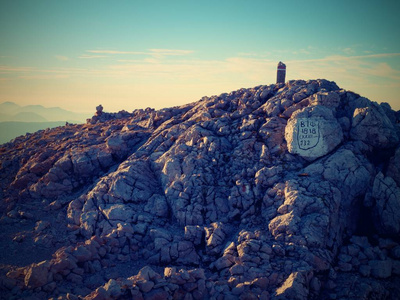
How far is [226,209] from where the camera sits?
23531 millimetres

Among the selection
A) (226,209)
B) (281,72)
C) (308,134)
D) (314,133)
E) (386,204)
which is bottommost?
(226,209)

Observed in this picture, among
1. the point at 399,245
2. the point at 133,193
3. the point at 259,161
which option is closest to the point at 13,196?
the point at 133,193

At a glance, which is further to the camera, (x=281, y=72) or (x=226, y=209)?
(x=281, y=72)

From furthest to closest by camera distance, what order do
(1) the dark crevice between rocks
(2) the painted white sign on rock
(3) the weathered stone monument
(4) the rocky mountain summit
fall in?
(2) the painted white sign on rock
(3) the weathered stone monument
(1) the dark crevice between rocks
(4) the rocky mountain summit

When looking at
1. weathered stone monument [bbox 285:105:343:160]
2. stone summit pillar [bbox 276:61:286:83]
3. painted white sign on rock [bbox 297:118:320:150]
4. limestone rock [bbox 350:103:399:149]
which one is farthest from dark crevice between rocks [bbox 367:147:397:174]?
stone summit pillar [bbox 276:61:286:83]

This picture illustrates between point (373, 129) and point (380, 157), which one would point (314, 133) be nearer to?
point (373, 129)

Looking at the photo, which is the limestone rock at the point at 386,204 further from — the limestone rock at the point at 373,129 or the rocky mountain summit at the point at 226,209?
the limestone rock at the point at 373,129

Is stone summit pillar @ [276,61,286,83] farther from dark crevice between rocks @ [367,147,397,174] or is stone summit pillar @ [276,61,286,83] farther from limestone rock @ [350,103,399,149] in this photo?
dark crevice between rocks @ [367,147,397,174]

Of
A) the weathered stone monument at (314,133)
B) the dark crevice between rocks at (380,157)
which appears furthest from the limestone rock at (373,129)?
the weathered stone monument at (314,133)

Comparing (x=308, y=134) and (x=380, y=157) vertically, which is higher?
(x=308, y=134)

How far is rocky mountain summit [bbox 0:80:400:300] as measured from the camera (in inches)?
698

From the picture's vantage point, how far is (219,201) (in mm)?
23812

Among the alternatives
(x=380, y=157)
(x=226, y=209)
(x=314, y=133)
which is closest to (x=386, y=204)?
(x=380, y=157)

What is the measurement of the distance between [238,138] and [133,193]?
1192cm
